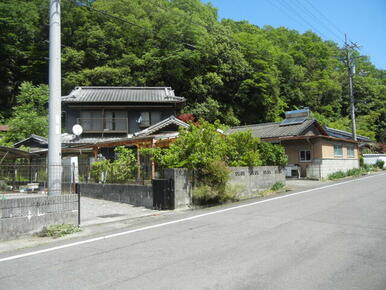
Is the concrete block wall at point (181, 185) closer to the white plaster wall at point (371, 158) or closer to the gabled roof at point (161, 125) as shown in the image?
the gabled roof at point (161, 125)

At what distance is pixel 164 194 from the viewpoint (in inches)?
457

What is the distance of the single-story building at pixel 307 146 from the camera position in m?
25.1

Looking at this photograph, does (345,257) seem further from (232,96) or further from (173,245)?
(232,96)

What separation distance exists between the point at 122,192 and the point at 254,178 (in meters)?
6.50

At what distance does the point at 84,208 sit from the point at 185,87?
1168 inches

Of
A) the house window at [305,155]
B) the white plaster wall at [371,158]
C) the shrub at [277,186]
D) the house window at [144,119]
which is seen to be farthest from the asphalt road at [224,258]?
the white plaster wall at [371,158]

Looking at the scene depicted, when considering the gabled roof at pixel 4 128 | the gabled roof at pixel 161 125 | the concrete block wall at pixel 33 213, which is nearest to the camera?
the concrete block wall at pixel 33 213

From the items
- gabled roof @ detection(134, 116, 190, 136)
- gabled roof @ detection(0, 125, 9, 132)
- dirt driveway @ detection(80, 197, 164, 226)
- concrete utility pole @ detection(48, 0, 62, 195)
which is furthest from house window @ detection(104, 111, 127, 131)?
concrete utility pole @ detection(48, 0, 62, 195)

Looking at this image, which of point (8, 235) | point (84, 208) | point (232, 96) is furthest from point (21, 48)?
point (8, 235)

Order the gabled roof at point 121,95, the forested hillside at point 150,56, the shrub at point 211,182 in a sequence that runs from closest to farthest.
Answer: the shrub at point 211,182 → the gabled roof at point 121,95 → the forested hillside at point 150,56

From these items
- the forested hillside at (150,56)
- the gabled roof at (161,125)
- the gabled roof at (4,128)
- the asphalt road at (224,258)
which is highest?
the forested hillside at (150,56)

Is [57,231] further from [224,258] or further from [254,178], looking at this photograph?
[254,178]

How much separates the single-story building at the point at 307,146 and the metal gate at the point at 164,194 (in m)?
16.2

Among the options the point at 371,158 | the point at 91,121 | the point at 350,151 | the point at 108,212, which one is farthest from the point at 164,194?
the point at 371,158
